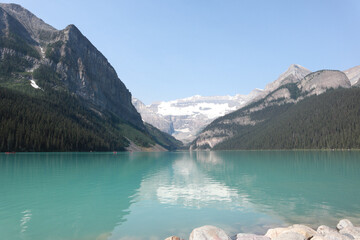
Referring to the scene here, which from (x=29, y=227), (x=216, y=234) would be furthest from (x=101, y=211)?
(x=216, y=234)

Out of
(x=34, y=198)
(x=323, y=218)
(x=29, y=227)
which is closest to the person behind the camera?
(x=29, y=227)

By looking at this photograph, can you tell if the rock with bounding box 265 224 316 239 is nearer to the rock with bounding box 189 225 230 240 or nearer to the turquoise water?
the turquoise water

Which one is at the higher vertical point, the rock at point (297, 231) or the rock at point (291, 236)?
the rock at point (291, 236)

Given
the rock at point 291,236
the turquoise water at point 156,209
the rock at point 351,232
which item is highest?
the rock at point 291,236

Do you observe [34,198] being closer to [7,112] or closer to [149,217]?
[149,217]

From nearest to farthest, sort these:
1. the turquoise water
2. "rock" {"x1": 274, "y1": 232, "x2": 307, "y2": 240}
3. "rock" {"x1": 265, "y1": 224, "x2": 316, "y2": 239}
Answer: "rock" {"x1": 274, "y1": 232, "x2": 307, "y2": 240}, "rock" {"x1": 265, "y1": 224, "x2": 316, "y2": 239}, the turquoise water

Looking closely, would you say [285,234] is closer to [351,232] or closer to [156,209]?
[351,232]

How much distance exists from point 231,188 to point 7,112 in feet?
487

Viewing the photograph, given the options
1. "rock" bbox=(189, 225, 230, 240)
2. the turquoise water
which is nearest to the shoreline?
"rock" bbox=(189, 225, 230, 240)

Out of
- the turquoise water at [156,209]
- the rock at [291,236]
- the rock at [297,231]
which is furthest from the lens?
the turquoise water at [156,209]

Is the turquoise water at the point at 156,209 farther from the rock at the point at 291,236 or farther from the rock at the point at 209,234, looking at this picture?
the rock at the point at 291,236

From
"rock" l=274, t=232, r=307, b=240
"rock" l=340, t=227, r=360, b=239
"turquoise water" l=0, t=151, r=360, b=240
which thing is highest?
"rock" l=274, t=232, r=307, b=240

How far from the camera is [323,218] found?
21.8 meters

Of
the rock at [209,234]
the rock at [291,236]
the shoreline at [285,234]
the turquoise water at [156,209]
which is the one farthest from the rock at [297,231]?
the rock at [209,234]
